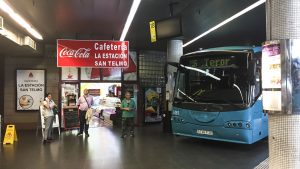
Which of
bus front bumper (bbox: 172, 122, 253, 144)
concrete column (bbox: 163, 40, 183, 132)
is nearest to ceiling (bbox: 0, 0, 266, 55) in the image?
concrete column (bbox: 163, 40, 183, 132)

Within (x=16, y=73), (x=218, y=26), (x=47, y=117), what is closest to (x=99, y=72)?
(x=16, y=73)

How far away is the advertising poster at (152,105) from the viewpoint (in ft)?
52.7

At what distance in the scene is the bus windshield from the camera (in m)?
8.71

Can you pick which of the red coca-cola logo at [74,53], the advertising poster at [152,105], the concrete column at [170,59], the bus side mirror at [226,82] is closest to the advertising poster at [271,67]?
the bus side mirror at [226,82]

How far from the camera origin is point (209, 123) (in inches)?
358

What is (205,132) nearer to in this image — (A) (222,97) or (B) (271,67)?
(A) (222,97)

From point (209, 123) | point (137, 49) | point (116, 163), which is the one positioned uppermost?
point (137, 49)

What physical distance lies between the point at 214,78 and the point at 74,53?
450cm

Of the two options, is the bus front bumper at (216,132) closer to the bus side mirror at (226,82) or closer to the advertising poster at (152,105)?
the bus side mirror at (226,82)

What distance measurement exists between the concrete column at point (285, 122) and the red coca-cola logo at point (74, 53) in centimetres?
768

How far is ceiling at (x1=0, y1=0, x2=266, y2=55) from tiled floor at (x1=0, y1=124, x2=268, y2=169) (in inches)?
148

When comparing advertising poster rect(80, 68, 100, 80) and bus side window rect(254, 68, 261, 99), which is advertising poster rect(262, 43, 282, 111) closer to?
bus side window rect(254, 68, 261, 99)

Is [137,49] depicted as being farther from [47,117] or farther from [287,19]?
[287,19]

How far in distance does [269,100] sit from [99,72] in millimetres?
12203
